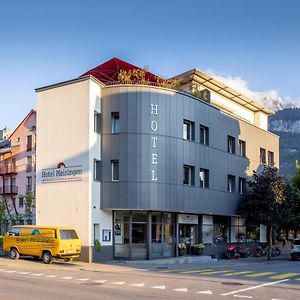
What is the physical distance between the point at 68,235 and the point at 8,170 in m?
33.6

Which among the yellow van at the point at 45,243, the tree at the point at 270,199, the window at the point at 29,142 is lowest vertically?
the yellow van at the point at 45,243

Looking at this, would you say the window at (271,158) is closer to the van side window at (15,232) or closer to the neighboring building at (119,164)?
the neighboring building at (119,164)

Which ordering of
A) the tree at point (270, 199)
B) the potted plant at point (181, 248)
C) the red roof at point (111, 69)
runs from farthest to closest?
the red roof at point (111, 69) → the tree at point (270, 199) → the potted plant at point (181, 248)

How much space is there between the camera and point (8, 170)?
2360 inches

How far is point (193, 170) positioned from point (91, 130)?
27.6 ft

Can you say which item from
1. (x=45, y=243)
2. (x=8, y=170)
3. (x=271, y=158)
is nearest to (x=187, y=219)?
(x=45, y=243)

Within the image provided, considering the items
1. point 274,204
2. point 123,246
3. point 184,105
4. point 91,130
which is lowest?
point 123,246

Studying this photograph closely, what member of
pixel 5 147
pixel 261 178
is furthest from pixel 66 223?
pixel 5 147

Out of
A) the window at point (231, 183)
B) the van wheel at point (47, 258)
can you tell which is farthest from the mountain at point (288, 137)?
the van wheel at point (47, 258)

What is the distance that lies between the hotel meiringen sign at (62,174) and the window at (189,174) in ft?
26.0

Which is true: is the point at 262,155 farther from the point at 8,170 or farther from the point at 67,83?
the point at 8,170

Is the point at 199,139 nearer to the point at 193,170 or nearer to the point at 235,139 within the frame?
the point at 193,170

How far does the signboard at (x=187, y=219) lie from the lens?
36.8 meters

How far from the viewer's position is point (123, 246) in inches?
1304
